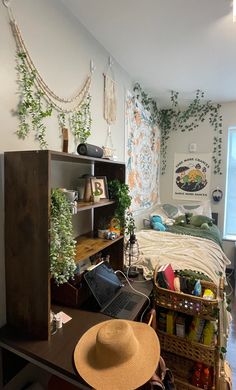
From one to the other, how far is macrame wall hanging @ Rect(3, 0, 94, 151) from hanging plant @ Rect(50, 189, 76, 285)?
1.51ft

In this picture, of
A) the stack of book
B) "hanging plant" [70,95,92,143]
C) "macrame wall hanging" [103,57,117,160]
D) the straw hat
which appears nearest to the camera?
the straw hat

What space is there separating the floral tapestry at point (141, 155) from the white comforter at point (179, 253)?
574 mm

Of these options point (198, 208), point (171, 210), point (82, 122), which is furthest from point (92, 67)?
point (198, 208)

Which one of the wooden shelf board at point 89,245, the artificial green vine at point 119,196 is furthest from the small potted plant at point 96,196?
the wooden shelf board at point 89,245

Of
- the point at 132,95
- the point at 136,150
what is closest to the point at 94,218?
the point at 136,150

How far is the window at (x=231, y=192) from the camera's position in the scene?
3759 millimetres

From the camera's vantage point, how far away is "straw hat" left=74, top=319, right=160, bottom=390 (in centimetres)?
94

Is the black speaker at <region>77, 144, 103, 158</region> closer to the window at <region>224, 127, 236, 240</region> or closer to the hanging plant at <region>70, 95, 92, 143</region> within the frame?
the hanging plant at <region>70, 95, 92, 143</region>

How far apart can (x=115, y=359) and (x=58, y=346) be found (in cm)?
28

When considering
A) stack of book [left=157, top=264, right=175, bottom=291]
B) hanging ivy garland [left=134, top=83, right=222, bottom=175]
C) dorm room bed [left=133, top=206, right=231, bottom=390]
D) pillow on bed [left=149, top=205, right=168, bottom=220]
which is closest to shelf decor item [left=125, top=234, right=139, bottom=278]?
dorm room bed [left=133, top=206, right=231, bottom=390]

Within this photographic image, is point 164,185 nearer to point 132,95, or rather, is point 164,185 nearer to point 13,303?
point 132,95

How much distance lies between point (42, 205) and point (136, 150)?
2.10 meters

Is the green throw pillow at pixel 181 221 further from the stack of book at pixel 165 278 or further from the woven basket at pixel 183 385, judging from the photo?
the woven basket at pixel 183 385

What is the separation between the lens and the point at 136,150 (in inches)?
118
